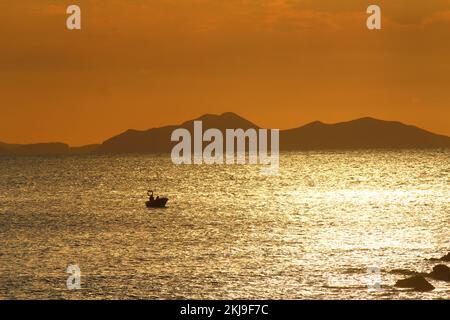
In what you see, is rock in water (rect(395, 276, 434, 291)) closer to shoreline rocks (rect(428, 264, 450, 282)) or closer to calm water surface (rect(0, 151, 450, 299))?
calm water surface (rect(0, 151, 450, 299))

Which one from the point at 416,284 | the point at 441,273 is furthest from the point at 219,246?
the point at 416,284

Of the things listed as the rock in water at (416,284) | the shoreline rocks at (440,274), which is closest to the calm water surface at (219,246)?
the rock in water at (416,284)

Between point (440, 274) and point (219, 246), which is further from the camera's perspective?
point (219, 246)

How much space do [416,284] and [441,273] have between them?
174 inches

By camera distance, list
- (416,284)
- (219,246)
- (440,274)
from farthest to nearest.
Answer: (219,246), (440,274), (416,284)

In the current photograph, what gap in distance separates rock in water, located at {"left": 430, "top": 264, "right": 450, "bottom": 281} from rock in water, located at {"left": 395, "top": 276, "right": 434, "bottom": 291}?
3.38m

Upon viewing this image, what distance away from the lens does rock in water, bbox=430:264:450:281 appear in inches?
2133

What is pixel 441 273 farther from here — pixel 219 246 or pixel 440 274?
pixel 219 246

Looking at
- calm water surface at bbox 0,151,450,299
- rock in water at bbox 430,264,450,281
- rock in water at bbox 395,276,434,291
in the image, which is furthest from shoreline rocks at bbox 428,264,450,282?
rock in water at bbox 395,276,434,291

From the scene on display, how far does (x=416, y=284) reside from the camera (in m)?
51.0

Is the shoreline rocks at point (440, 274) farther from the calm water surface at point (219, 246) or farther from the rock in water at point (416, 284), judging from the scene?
the rock in water at point (416, 284)

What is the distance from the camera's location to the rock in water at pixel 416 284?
164ft

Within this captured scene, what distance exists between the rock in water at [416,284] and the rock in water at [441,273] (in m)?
3.38

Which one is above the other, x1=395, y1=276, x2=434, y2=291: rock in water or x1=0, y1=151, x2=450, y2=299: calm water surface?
x1=395, y1=276, x2=434, y2=291: rock in water
